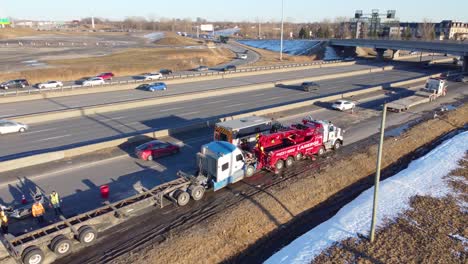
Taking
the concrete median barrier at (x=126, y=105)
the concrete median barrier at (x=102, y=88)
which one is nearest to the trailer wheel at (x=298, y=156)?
the concrete median barrier at (x=126, y=105)

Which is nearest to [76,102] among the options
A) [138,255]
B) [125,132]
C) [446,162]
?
[125,132]

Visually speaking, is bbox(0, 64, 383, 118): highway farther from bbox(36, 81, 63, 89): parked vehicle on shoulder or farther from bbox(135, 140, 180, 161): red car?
bbox(135, 140, 180, 161): red car

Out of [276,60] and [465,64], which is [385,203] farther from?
[276,60]

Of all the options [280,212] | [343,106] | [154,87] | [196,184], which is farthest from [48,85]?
[280,212]

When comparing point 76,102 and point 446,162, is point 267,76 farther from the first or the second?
point 446,162

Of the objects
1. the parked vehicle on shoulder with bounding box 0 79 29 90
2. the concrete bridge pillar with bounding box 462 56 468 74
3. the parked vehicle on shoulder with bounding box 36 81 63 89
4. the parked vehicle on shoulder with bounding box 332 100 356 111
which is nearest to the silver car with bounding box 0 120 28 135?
the parked vehicle on shoulder with bounding box 36 81 63 89

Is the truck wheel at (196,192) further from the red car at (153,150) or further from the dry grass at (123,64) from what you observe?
the dry grass at (123,64)
